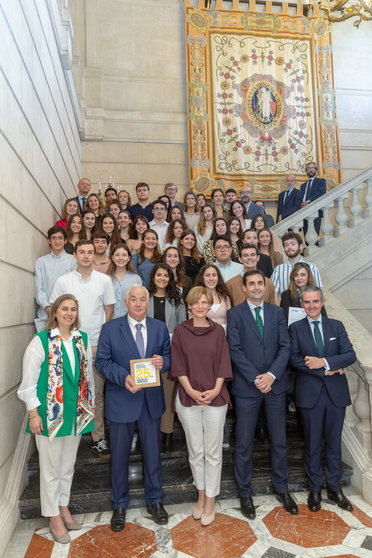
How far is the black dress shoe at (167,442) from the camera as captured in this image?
3.56 m

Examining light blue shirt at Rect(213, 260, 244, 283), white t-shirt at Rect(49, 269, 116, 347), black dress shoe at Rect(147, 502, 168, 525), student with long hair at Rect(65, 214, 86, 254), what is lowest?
black dress shoe at Rect(147, 502, 168, 525)

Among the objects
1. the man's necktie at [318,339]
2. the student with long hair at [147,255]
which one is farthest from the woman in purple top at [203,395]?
the student with long hair at [147,255]

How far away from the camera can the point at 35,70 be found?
13.0ft

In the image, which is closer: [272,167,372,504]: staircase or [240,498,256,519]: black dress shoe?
[240,498,256,519]: black dress shoe

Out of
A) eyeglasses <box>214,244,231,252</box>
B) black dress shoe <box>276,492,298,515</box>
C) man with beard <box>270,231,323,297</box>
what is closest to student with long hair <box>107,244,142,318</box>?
eyeglasses <box>214,244,231,252</box>

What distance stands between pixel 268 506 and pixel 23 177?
321 cm

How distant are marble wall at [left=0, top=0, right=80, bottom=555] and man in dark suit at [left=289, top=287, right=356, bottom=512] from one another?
2.13 m

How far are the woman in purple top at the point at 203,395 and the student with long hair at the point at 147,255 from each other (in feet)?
4.42

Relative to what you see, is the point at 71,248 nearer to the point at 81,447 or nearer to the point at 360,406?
the point at 81,447

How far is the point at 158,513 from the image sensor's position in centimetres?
297

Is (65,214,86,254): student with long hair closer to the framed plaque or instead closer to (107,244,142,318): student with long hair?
(107,244,142,318): student with long hair

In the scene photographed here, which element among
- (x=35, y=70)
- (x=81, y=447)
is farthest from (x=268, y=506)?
(x=35, y=70)

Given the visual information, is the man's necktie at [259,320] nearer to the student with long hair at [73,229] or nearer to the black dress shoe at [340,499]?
the black dress shoe at [340,499]

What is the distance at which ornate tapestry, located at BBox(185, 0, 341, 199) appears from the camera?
366 inches
